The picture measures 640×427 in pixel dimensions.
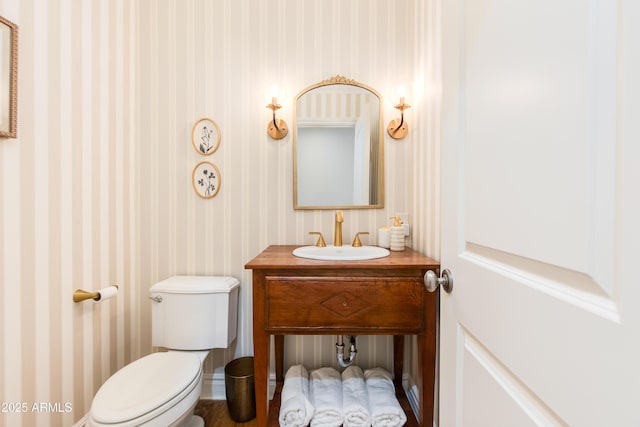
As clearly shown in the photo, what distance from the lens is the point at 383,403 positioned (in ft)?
4.69

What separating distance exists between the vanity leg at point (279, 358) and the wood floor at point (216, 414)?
24 centimetres

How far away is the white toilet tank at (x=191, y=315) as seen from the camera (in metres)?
1.51

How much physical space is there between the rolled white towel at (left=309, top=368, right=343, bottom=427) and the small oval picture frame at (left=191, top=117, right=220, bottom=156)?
56.6 inches

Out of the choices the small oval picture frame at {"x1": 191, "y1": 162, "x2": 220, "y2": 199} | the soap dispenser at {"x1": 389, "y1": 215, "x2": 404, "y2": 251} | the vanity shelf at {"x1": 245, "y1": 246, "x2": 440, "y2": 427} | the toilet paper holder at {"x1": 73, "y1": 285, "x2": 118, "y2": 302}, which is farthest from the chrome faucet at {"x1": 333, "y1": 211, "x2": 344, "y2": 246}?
the toilet paper holder at {"x1": 73, "y1": 285, "x2": 118, "y2": 302}

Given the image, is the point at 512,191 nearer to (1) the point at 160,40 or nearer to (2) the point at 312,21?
(2) the point at 312,21

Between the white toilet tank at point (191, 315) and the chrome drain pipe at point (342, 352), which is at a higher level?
the white toilet tank at point (191, 315)

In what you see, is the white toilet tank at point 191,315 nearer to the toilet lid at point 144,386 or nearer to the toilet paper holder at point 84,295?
the toilet lid at point 144,386

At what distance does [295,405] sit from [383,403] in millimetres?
427

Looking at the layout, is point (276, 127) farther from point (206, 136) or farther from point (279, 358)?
point (279, 358)

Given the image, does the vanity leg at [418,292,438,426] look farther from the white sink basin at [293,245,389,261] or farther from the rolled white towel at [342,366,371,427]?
the white sink basin at [293,245,389,261]

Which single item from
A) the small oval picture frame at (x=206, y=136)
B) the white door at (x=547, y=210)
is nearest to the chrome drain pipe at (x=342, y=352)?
the white door at (x=547, y=210)

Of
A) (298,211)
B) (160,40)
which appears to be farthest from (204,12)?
(298,211)

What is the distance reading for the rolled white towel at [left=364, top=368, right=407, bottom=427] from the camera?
54.4 inches

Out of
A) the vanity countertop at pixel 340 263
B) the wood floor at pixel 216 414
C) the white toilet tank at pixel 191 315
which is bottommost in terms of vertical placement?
the wood floor at pixel 216 414
